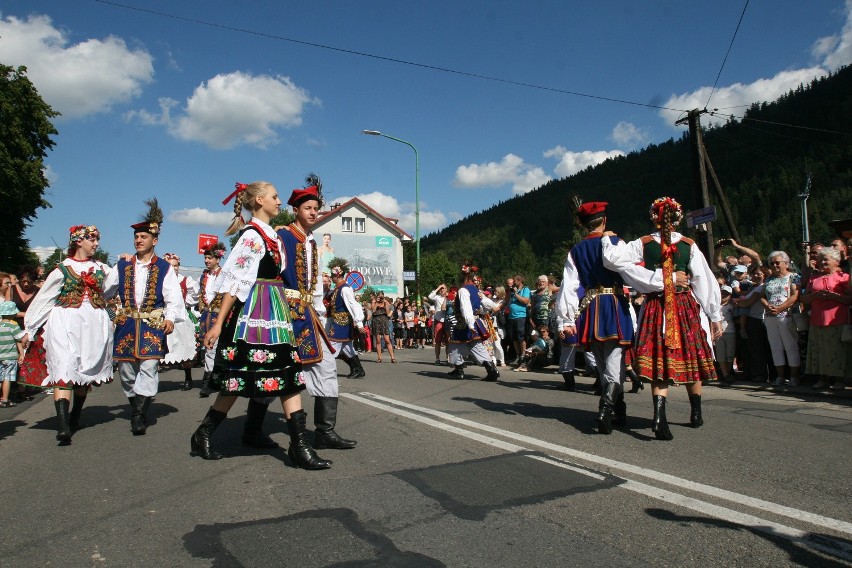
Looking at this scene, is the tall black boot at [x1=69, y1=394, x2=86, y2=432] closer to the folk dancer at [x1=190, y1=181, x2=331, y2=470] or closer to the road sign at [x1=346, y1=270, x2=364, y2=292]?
the folk dancer at [x1=190, y1=181, x2=331, y2=470]

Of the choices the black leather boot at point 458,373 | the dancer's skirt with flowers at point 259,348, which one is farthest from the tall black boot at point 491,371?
the dancer's skirt with flowers at point 259,348

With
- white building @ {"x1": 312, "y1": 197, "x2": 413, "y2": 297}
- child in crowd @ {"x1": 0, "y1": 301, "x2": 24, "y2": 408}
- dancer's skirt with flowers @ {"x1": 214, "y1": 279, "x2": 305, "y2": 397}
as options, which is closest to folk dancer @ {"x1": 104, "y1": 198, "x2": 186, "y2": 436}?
dancer's skirt with flowers @ {"x1": 214, "y1": 279, "x2": 305, "y2": 397}

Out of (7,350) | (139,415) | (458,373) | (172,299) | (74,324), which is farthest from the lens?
(458,373)

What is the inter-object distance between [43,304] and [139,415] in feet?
4.86

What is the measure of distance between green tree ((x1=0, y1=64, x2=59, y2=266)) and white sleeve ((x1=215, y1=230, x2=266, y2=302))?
104 ft

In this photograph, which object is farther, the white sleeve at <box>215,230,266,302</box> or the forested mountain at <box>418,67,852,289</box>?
the forested mountain at <box>418,67,852,289</box>

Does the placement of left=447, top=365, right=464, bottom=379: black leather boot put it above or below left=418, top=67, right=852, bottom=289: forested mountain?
below

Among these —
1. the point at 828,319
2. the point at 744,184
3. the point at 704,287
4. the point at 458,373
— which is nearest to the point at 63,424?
the point at 704,287

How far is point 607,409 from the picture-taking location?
5629mm

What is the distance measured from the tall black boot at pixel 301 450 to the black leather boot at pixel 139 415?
2.45 m

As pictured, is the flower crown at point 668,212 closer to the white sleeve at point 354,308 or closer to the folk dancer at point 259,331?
the folk dancer at point 259,331

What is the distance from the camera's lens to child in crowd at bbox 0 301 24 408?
9.47m

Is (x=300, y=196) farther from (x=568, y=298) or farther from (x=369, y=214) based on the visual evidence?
(x=369, y=214)

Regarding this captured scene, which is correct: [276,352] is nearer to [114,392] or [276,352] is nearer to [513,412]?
[513,412]
